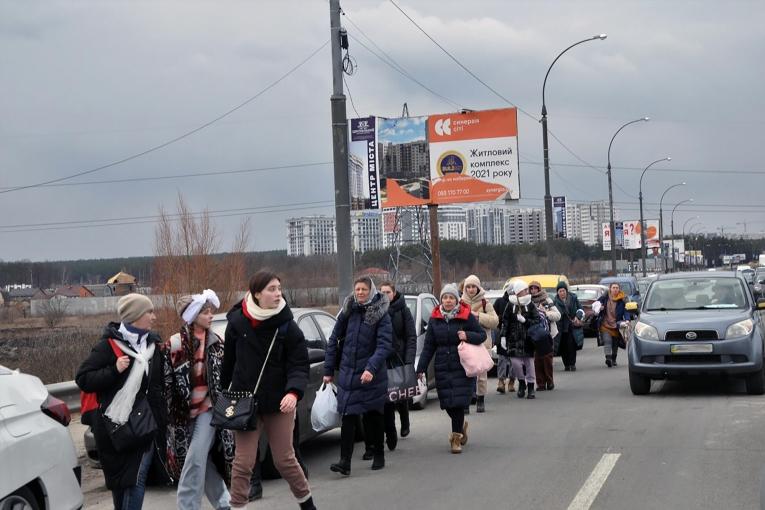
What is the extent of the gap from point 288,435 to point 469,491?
2028mm

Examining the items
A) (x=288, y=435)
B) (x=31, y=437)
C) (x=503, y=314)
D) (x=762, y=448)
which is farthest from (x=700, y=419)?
(x=31, y=437)

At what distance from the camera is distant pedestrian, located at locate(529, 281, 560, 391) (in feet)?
47.7

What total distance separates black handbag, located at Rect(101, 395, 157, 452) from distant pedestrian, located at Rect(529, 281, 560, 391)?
9.01 metres

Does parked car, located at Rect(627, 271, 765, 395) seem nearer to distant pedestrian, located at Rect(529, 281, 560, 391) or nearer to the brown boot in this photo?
distant pedestrian, located at Rect(529, 281, 560, 391)

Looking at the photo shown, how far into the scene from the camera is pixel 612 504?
7168 millimetres

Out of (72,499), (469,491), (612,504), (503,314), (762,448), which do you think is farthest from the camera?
(503,314)

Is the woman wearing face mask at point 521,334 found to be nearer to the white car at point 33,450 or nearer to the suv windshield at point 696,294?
the suv windshield at point 696,294

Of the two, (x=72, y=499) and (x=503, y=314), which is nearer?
(x=72, y=499)

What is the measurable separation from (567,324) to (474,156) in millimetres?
13822

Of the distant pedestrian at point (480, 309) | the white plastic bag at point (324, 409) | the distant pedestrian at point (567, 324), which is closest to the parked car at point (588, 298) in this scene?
the distant pedestrian at point (567, 324)

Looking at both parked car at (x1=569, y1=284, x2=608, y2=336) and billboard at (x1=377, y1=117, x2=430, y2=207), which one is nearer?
parked car at (x1=569, y1=284, x2=608, y2=336)

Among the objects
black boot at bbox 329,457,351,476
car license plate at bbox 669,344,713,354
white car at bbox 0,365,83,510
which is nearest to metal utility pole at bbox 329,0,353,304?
car license plate at bbox 669,344,713,354

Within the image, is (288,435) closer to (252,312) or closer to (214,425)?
(214,425)

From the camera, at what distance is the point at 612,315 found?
18359mm
